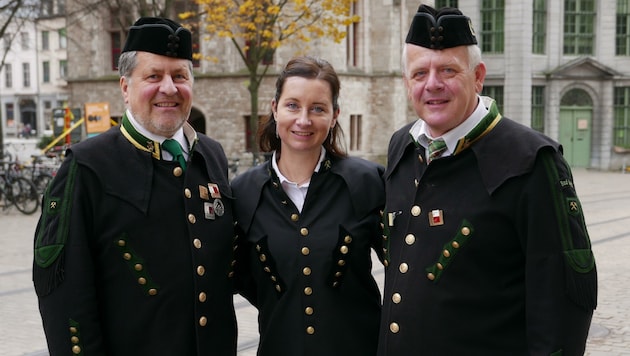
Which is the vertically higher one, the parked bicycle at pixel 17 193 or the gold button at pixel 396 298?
the gold button at pixel 396 298

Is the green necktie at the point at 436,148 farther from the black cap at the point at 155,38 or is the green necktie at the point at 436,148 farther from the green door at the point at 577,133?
the green door at the point at 577,133

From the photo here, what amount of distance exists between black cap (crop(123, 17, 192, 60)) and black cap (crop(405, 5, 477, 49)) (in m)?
1.07

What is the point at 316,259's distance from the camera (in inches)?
164

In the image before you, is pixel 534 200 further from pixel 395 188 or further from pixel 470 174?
pixel 395 188

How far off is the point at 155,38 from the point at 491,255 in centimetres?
175

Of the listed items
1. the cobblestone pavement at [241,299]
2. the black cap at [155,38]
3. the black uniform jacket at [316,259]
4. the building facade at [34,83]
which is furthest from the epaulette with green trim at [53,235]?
the building facade at [34,83]

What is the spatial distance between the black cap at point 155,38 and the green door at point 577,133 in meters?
32.7

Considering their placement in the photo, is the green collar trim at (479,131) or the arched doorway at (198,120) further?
the arched doorway at (198,120)

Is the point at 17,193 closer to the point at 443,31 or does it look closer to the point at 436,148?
the point at 436,148

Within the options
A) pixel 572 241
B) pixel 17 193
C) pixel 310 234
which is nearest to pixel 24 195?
pixel 17 193

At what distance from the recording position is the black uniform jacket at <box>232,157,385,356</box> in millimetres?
4176

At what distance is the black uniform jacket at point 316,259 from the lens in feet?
13.7

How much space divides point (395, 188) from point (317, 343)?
0.91 metres

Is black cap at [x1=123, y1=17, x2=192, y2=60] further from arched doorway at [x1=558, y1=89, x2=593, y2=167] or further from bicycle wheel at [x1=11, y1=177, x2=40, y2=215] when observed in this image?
arched doorway at [x1=558, y1=89, x2=593, y2=167]
